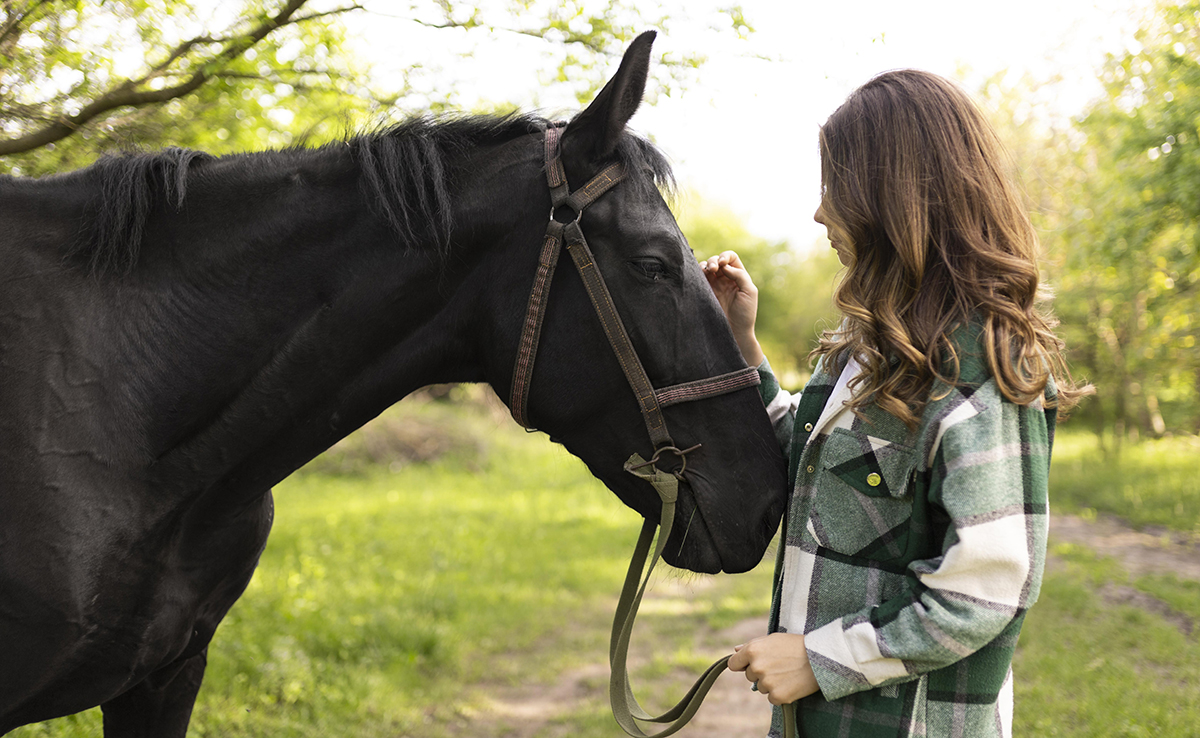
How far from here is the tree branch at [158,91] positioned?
8.87 feet

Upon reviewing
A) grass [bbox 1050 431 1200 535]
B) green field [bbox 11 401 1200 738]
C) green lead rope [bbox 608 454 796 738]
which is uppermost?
green lead rope [bbox 608 454 796 738]

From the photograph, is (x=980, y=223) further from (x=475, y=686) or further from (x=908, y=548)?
(x=475, y=686)

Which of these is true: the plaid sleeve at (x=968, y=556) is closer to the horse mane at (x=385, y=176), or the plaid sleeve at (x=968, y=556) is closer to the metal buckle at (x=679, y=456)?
the metal buckle at (x=679, y=456)

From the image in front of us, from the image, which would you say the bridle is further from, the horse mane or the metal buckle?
the horse mane

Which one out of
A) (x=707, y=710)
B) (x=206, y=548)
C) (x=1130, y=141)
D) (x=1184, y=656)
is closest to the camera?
(x=206, y=548)

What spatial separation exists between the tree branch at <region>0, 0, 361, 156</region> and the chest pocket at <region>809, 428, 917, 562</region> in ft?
8.08

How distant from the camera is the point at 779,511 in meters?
1.76

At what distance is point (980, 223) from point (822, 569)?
746mm

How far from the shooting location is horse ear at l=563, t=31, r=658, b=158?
167 cm

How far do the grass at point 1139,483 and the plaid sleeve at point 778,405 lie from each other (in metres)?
7.92

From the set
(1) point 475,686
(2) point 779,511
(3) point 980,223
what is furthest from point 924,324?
(1) point 475,686

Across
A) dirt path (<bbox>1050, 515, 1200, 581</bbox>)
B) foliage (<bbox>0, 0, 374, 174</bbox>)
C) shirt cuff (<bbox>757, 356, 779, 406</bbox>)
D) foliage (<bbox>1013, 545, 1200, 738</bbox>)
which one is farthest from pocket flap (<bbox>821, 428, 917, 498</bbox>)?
dirt path (<bbox>1050, 515, 1200, 581</bbox>)

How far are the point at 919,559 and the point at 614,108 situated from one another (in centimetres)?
112

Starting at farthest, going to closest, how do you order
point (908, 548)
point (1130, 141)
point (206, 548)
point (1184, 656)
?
point (1130, 141) < point (1184, 656) < point (206, 548) < point (908, 548)
